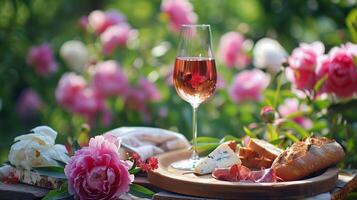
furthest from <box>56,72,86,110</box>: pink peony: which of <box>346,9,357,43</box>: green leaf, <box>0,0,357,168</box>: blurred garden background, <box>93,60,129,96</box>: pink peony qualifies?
<box>346,9,357,43</box>: green leaf

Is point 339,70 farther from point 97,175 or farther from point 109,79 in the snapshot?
point 109,79

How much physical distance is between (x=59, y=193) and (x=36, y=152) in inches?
7.7

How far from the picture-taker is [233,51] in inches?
178

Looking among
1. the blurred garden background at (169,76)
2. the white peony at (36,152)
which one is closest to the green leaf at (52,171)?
the white peony at (36,152)

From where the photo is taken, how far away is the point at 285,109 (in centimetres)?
339

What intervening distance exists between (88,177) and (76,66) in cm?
286

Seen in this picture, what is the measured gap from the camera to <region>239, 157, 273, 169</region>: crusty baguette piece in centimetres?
232

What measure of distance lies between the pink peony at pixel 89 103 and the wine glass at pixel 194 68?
7.24 feet

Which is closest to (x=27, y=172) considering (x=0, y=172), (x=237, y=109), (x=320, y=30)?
(x=0, y=172)

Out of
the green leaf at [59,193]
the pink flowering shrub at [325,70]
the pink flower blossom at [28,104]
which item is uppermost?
the pink flowering shrub at [325,70]

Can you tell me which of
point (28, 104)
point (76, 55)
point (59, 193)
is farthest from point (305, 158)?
point (28, 104)

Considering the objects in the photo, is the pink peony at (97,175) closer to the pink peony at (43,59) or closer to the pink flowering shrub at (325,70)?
the pink flowering shrub at (325,70)

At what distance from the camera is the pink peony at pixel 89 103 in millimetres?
4578

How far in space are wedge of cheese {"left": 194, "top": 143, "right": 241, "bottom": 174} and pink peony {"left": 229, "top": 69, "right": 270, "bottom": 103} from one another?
183 cm
